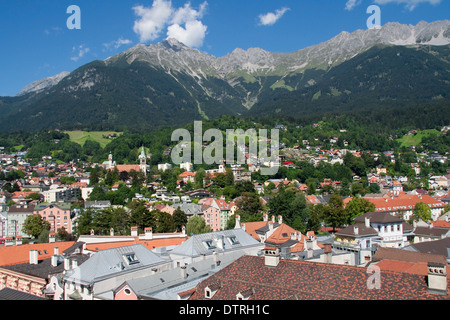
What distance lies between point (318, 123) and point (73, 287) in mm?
161216

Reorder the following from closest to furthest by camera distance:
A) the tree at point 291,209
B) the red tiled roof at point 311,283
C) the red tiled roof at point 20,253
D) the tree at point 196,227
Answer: the red tiled roof at point 311,283, the red tiled roof at point 20,253, the tree at point 196,227, the tree at point 291,209

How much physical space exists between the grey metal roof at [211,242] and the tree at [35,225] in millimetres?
39302

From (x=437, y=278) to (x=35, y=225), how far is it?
58.0 metres

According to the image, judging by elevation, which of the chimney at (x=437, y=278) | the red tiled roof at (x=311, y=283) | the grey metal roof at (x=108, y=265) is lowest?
the grey metal roof at (x=108, y=265)

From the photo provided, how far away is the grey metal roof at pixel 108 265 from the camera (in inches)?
830

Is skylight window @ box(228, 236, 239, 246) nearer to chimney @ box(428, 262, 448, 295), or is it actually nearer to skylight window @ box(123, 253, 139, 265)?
skylight window @ box(123, 253, 139, 265)

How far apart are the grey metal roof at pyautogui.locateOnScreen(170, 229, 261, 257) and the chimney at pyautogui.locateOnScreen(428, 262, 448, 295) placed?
53.0 feet

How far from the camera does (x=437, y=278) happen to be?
12789 millimetres

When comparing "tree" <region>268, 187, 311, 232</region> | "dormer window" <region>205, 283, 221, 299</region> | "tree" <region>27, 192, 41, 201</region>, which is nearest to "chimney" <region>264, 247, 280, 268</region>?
"dormer window" <region>205, 283, 221, 299</region>

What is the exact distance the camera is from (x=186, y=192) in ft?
284

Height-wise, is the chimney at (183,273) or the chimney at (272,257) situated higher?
the chimney at (272,257)

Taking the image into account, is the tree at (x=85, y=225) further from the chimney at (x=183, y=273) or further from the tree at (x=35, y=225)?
the chimney at (x=183, y=273)

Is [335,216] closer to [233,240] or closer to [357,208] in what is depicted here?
[357,208]

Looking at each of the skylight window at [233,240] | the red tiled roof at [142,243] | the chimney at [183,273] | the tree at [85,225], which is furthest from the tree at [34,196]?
the chimney at [183,273]
